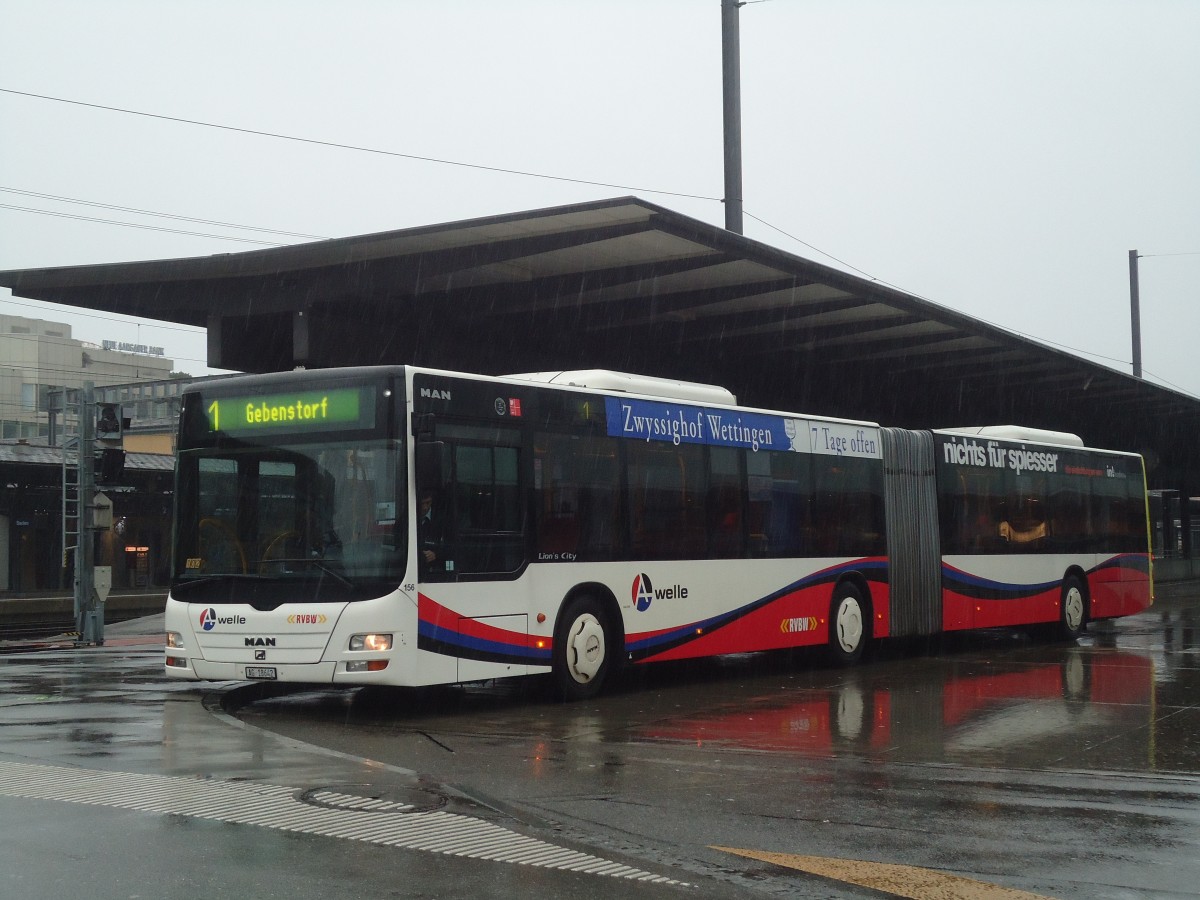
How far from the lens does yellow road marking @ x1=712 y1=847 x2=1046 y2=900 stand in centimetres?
581

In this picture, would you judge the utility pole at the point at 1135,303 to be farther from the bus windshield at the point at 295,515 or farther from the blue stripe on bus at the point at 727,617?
the bus windshield at the point at 295,515

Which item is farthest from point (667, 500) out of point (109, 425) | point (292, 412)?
point (109, 425)

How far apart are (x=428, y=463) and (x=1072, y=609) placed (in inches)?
561

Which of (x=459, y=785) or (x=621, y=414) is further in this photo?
(x=621, y=414)

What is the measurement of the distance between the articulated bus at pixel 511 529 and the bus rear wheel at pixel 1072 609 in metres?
4.61

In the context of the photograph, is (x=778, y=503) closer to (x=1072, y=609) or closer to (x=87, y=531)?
(x=1072, y=609)

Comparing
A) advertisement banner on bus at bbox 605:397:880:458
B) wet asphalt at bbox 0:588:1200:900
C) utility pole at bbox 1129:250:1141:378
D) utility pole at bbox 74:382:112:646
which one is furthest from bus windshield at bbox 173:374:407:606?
utility pole at bbox 1129:250:1141:378

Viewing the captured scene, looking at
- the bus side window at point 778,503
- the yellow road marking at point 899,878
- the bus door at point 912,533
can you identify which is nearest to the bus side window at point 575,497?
the bus side window at point 778,503

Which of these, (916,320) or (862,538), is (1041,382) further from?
(862,538)

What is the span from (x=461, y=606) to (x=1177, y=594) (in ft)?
128

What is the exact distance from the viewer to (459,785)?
8.29 m

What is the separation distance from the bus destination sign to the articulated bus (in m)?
0.02

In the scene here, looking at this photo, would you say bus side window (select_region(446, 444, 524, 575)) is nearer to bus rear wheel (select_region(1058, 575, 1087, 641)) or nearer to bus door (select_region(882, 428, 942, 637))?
bus door (select_region(882, 428, 942, 637))

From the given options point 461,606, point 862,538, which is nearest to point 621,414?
point 461,606
